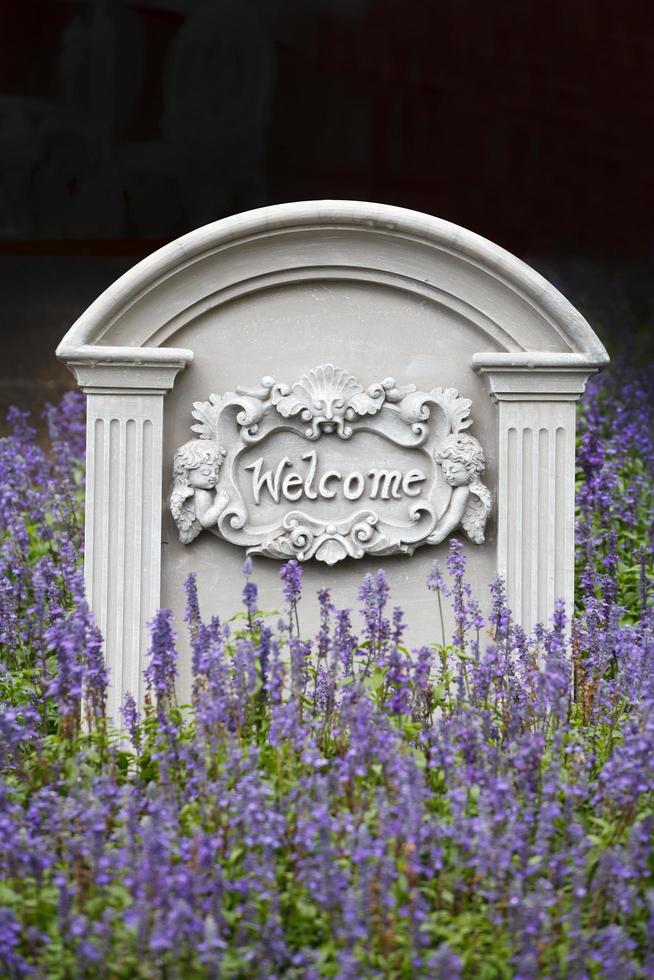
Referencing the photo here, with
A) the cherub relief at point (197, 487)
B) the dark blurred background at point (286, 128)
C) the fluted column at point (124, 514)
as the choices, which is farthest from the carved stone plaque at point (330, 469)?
the dark blurred background at point (286, 128)

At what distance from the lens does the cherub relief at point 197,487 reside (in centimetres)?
421

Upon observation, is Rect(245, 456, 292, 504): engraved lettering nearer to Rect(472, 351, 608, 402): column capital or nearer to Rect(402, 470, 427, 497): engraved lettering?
Rect(402, 470, 427, 497): engraved lettering

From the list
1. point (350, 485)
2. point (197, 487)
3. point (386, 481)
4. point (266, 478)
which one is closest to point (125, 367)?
point (197, 487)

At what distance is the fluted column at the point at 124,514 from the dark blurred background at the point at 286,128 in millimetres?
4949

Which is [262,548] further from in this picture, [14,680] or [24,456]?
[24,456]

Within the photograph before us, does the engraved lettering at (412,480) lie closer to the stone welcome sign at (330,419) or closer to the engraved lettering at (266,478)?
the stone welcome sign at (330,419)

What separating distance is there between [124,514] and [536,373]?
1.45m

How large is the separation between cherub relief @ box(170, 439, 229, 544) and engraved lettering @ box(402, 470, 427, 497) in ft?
1.98

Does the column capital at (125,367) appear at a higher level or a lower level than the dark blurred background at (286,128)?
lower

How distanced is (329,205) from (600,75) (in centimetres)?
546

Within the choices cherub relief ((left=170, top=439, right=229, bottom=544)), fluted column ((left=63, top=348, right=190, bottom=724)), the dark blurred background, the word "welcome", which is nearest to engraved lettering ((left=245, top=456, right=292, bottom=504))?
the word "welcome"

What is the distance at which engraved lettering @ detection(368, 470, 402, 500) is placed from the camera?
4.30m

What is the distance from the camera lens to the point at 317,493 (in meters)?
4.29

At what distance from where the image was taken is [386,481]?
4301 millimetres
